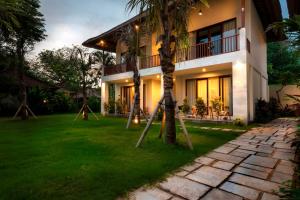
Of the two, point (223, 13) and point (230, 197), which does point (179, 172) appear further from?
point (223, 13)

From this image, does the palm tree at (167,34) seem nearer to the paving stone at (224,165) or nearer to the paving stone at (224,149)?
the paving stone at (224,149)

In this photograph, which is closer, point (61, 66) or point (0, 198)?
point (0, 198)

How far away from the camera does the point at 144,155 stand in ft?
14.0

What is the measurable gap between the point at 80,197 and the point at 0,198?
98 centimetres

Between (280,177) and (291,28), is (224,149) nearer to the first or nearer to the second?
(280,177)

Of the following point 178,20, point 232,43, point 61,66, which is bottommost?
point 178,20

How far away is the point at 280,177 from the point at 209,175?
113cm

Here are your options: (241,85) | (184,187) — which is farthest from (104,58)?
(184,187)

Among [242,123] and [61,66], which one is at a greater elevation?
[61,66]

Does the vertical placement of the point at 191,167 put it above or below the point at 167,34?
below

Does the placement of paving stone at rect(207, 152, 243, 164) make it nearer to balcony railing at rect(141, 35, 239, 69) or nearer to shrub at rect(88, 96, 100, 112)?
balcony railing at rect(141, 35, 239, 69)

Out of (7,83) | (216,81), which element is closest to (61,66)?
(7,83)

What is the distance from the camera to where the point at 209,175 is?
3.25m

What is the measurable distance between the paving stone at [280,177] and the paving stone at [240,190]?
638mm
